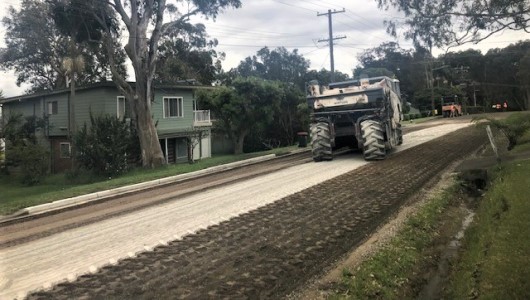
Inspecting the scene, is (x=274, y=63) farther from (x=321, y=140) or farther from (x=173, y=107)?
(x=321, y=140)

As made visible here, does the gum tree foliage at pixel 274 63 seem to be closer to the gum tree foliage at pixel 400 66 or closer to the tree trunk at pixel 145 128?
the gum tree foliage at pixel 400 66

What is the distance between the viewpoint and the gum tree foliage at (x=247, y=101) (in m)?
27.0

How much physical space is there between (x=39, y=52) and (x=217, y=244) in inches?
1545

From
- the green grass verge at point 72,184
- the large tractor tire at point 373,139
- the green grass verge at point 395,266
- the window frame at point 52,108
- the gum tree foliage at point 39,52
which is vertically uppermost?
the gum tree foliage at point 39,52

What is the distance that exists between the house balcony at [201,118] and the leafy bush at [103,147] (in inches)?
438

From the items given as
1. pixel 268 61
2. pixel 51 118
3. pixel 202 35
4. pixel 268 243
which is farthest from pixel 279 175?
pixel 268 61

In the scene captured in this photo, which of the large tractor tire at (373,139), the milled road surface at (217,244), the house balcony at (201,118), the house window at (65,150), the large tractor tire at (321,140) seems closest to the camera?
the milled road surface at (217,244)

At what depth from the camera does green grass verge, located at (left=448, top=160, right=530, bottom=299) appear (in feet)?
15.9

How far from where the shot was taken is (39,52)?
1564 inches

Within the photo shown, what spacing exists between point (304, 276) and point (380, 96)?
1084 centimetres

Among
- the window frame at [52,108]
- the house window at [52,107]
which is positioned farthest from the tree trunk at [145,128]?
the house window at [52,107]

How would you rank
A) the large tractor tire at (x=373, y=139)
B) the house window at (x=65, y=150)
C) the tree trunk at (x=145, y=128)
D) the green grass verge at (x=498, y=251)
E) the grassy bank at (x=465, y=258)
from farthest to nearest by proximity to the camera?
the house window at (x=65, y=150) < the tree trunk at (x=145, y=128) < the large tractor tire at (x=373, y=139) < the grassy bank at (x=465, y=258) < the green grass verge at (x=498, y=251)

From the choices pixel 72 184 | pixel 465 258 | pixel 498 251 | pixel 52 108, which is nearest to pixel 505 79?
pixel 52 108

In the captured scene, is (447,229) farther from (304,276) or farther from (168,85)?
(168,85)
